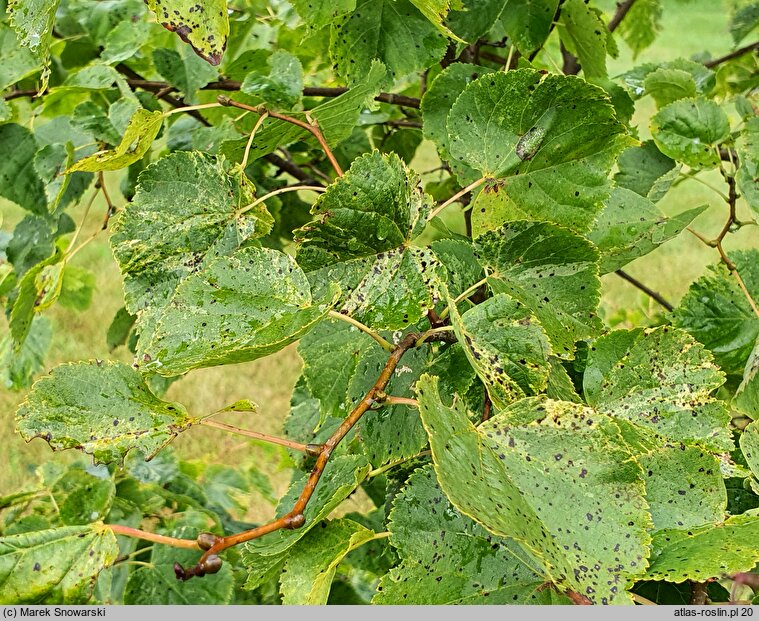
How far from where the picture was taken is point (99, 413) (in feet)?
1.45

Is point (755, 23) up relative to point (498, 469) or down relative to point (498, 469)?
down

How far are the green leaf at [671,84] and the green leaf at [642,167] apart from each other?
0.06 m

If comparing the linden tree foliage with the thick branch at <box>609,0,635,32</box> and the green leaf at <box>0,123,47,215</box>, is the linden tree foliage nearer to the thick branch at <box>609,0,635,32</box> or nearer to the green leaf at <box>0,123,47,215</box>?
the green leaf at <box>0,123,47,215</box>

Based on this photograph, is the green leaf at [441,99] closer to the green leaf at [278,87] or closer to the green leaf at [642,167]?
the green leaf at [278,87]

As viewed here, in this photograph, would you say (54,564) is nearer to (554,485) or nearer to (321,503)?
(321,503)

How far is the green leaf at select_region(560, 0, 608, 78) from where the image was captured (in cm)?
73

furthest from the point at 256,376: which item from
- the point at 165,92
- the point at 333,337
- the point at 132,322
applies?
the point at 333,337

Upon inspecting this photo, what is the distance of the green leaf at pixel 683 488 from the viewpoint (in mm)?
435

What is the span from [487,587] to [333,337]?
234mm

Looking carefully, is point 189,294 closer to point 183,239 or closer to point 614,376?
point 183,239

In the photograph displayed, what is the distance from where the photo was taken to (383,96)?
842 millimetres

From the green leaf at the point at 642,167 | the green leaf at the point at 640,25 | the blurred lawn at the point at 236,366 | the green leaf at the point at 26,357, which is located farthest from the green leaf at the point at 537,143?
the blurred lawn at the point at 236,366

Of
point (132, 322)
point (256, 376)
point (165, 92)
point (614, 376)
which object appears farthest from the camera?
point (256, 376)

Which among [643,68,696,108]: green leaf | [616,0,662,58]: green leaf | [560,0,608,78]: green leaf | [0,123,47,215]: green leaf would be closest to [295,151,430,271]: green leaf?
[560,0,608,78]: green leaf
